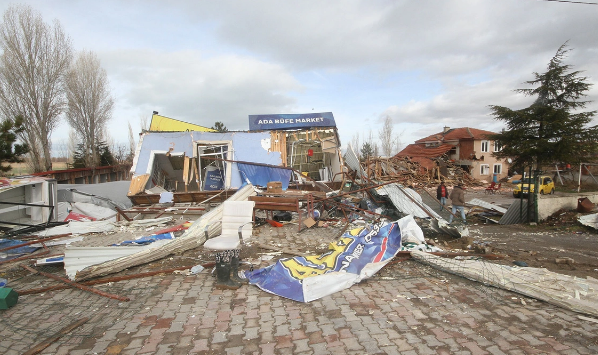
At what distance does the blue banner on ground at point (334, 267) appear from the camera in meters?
4.00

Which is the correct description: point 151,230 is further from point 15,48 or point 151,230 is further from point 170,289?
point 15,48

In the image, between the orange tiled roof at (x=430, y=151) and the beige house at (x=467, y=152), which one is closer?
the beige house at (x=467, y=152)

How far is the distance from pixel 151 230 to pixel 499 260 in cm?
760

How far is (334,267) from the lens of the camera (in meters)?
4.54

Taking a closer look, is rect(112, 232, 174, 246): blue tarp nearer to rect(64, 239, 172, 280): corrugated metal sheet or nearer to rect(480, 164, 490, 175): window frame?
rect(64, 239, 172, 280): corrugated metal sheet

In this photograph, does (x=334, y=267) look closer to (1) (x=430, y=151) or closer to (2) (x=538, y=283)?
(2) (x=538, y=283)

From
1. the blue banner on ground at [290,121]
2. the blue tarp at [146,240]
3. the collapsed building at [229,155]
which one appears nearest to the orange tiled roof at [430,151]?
the blue banner on ground at [290,121]

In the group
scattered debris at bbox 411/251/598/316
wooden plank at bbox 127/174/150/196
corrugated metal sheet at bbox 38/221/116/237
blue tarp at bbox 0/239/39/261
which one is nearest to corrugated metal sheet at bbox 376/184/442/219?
scattered debris at bbox 411/251/598/316

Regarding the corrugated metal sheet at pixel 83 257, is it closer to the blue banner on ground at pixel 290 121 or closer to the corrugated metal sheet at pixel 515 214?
the blue banner on ground at pixel 290 121

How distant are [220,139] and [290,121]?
3.41 m

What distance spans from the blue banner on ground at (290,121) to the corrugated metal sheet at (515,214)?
26.9ft

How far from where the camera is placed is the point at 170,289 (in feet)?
14.1

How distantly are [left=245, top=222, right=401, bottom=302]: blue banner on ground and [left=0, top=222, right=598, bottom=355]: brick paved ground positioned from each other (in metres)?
0.14

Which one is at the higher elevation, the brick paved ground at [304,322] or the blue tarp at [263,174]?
the blue tarp at [263,174]
